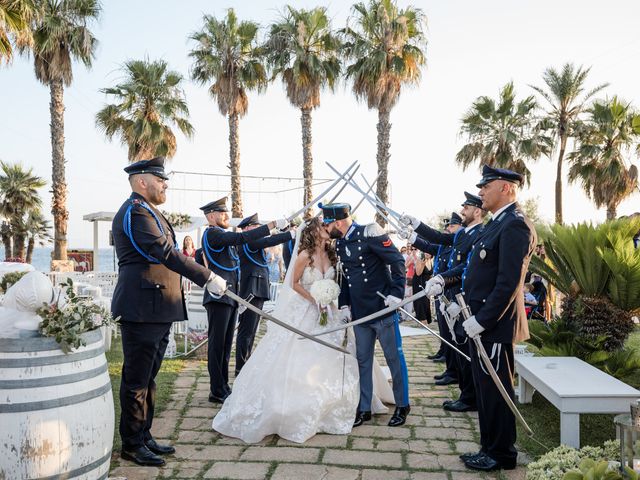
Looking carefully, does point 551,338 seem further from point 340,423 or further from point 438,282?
point 340,423

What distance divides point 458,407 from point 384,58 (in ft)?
56.3

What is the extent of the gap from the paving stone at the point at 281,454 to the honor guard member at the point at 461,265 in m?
1.71

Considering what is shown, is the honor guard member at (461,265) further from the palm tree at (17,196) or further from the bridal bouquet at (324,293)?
the palm tree at (17,196)

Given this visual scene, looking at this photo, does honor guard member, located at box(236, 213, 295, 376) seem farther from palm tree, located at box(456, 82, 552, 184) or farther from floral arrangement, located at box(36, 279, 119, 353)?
palm tree, located at box(456, 82, 552, 184)

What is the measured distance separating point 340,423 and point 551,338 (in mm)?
2847

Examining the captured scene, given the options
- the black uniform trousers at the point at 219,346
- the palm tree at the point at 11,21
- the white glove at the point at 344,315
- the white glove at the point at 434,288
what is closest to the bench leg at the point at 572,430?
the white glove at the point at 434,288

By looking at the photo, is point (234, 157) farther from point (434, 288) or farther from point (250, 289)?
point (434, 288)

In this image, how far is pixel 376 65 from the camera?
21000 mm

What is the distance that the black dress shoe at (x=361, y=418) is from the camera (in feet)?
17.1

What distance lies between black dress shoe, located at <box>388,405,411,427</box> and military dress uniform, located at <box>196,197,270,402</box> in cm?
181

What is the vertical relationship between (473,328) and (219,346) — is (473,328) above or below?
above

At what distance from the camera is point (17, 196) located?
1471 inches

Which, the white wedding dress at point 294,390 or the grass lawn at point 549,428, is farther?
the white wedding dress at point 294,390

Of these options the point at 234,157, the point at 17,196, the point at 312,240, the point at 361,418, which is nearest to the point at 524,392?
the point at 361,418
